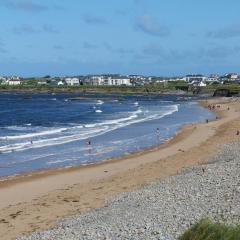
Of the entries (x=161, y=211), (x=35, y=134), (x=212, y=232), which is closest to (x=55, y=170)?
(x=161, y=211)

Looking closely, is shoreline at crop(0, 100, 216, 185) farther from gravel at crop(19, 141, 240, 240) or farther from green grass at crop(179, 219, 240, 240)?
green grass at crop(179, 219, 240, 240)

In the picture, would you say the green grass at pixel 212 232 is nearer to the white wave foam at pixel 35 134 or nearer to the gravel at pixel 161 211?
the gravel at pixel 161 211

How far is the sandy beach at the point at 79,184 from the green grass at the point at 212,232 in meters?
6.79

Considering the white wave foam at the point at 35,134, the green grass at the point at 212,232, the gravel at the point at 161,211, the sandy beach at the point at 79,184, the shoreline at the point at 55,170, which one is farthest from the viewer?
the white wave foam at the point at 35,134

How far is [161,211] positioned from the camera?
1470cm

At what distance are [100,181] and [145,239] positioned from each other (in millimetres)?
11959

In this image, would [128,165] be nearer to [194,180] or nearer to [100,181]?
[100,181]

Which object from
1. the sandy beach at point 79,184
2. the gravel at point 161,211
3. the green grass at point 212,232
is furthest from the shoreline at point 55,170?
the green grass at point 212,232

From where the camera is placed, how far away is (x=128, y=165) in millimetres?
28375

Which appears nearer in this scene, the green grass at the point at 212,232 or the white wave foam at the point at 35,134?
the green grass at the point at 212,232

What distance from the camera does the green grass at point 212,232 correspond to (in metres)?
9.16

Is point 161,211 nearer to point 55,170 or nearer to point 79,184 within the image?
point 79,184


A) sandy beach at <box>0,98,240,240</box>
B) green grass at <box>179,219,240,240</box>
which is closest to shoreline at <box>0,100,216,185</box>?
sandy beach at <box>0,98,240,240</box>

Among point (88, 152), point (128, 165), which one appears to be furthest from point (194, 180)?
point (88, 152)
